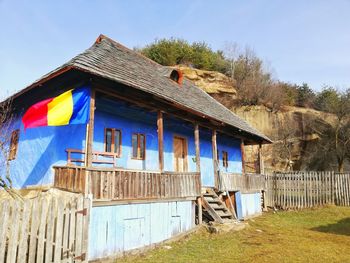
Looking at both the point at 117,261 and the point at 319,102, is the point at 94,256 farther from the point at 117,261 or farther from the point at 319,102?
the point at 319,102

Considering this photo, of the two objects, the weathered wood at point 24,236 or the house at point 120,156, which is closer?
the weathered wood at point 24,236

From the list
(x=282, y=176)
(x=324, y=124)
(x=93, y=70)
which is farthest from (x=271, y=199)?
(x=324, y=124)

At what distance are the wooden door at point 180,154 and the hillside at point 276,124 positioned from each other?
15.8 meters

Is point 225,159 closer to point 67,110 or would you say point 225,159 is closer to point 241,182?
point 241,182

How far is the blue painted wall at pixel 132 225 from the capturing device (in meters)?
7.54

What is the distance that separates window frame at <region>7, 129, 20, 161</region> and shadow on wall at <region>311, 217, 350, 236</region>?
41.9 ft

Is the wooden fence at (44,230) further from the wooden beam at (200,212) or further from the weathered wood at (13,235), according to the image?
the wooden beam at (200,212)

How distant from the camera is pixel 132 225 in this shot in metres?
8.59

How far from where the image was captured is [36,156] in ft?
35.3

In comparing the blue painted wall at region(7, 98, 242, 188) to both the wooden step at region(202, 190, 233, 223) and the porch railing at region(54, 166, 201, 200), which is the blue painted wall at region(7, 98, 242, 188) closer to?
the porch railing at region(54, 166, 201, 200)

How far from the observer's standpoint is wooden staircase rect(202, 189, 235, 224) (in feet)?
38.8

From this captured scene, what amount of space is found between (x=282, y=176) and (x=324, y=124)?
1737 centimetres

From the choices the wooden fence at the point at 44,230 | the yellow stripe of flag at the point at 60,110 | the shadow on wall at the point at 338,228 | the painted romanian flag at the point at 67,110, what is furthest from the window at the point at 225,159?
the wooden fence at the point at 44,230

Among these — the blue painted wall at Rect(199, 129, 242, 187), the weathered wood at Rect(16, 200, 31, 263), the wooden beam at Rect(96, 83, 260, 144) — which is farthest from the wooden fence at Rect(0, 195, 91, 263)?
the blue painted wall at Rect(199, 129, 242, 187)
